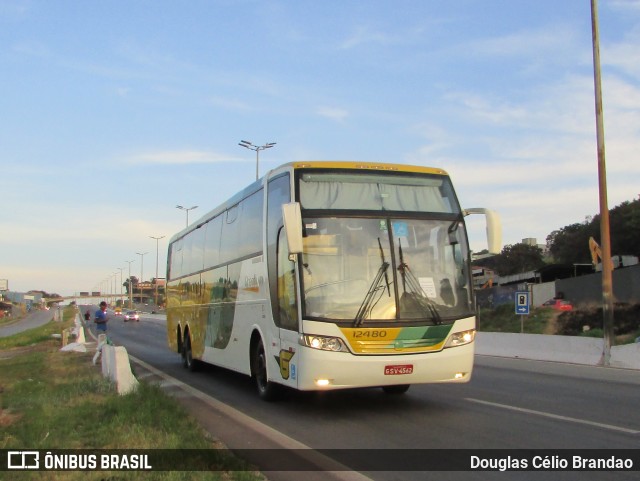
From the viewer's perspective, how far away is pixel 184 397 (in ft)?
38.3

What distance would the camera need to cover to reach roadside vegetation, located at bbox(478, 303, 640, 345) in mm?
31422

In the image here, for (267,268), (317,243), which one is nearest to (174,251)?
(267,268)

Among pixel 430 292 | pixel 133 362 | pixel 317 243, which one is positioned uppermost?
pixel 317 243

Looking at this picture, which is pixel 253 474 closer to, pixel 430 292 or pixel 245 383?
pixel 430 292

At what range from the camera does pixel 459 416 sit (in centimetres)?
912

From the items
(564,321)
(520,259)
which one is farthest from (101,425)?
(520,259)

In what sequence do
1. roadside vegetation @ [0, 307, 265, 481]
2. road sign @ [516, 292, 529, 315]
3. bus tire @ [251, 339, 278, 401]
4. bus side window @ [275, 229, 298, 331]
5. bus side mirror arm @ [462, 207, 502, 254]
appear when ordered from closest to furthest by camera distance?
roadside vegetation @ [0, 307, 265, 481], bus side window @ [275, 229, 298, 331], bus side mirror arm @ [462, 207, 502, 254], bus tire @ [251, 339, 278, 401], road sign @ [516, 292, 529, 315]

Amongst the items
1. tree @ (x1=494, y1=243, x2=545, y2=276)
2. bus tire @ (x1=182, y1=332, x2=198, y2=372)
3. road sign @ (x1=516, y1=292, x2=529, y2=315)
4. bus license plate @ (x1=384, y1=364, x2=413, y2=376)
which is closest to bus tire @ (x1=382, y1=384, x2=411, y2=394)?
bus license plate @ (x1=384, y1=364, x2=413, y2=376)

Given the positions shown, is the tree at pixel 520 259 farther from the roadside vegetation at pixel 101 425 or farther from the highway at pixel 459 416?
the roadside vegetation at pixel 101 425

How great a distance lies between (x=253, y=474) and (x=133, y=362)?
A: 1436 centimetres

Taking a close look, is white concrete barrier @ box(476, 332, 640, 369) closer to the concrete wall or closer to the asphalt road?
the concrete wall

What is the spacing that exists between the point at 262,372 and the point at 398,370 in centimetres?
300

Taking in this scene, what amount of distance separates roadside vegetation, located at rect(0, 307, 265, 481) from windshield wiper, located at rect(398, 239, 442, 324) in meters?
3.28

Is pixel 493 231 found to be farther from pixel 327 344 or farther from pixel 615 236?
pixel 615 236
